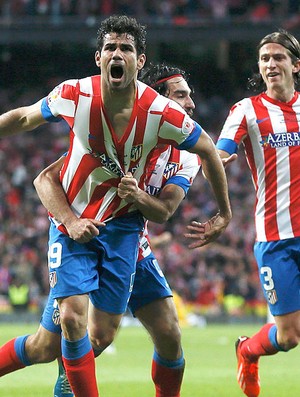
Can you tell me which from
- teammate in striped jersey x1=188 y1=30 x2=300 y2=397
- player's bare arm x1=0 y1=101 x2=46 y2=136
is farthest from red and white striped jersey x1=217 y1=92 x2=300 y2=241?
player's bare arm x1=0 y1=101 x2=46 y2=136

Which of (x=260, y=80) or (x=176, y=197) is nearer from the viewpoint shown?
(x=176, y=197)

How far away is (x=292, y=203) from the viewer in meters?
6.48

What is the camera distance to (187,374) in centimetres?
959

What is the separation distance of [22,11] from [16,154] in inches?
141

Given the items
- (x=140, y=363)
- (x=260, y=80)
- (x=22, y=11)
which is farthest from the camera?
(x=22, y=11)

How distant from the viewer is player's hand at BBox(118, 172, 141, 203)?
5.06 m

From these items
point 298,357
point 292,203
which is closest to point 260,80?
point 292,203

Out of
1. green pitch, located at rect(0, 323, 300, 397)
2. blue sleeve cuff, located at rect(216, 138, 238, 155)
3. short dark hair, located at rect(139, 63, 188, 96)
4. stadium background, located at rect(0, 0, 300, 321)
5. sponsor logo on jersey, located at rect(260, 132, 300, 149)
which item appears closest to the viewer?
short dark hair, located at rect(139, 63, 188, 96)

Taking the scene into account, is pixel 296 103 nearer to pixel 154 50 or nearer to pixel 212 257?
pixel 212 257

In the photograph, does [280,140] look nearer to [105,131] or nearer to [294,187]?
[294,187]

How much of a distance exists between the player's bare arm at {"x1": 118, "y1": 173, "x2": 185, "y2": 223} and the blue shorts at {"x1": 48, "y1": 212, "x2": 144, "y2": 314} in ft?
0.53

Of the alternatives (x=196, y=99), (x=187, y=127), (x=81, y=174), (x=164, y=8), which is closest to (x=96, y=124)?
(x=81, y=174)

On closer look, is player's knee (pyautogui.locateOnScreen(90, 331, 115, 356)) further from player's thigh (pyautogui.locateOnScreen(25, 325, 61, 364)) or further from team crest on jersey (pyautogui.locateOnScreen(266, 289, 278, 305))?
team crest on jersey (pyautogui.locateOnScreen(266, 289, 278, 305))

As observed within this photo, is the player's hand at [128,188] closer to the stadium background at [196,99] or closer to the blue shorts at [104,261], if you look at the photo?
the blue shorts at [104,261]
